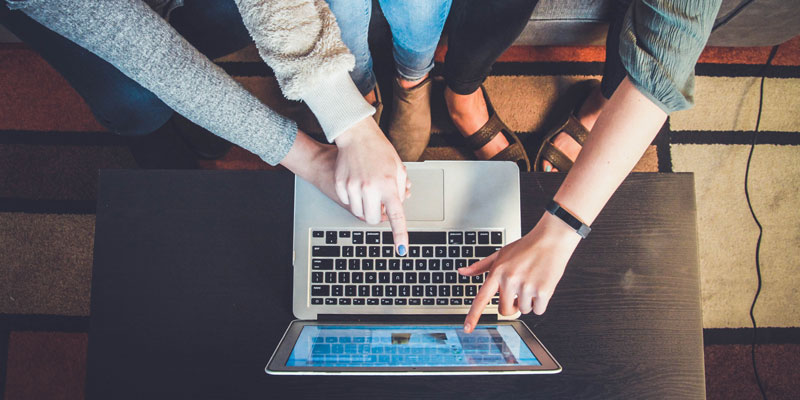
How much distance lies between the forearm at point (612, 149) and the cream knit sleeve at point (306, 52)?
36cm

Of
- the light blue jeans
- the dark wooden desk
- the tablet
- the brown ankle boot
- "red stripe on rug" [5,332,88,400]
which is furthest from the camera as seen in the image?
"red stripe on rug" [5,332,88,400]

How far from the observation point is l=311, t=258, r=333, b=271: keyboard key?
0.66 meters

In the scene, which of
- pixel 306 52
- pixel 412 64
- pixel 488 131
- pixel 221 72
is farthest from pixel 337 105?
pixel 488 131

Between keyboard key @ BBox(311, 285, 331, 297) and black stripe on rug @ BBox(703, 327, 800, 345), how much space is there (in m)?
1.22

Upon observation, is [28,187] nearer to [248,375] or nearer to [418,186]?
[248,375]

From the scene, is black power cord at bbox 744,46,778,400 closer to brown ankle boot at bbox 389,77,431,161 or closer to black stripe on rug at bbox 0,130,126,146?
brown ankle boot at bbox 389,77,431,161

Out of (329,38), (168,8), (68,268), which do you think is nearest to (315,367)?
(329,38)

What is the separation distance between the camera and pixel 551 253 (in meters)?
0.60

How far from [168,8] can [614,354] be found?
1.04 m

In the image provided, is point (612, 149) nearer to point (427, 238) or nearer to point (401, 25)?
point (427, 238)

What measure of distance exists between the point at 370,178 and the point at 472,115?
25.9 inches

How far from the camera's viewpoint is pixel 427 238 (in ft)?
2.18

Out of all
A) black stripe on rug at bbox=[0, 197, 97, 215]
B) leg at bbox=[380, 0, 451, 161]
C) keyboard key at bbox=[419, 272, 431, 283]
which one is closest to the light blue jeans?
leg at bbox=[380, 0, 451, 161]

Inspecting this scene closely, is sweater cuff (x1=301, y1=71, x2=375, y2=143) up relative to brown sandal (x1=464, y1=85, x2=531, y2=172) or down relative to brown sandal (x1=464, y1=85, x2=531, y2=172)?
up
